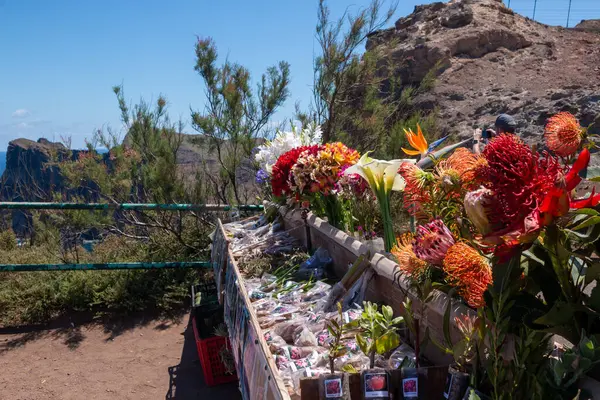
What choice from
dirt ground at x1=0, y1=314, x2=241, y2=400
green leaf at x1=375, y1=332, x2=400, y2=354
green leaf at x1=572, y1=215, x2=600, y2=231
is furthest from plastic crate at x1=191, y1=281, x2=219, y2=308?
green leaf at x1=572, y1=215, x2=600, y2=231

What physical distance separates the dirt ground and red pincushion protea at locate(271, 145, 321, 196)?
1696mm

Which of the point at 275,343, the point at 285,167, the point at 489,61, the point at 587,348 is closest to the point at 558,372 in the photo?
the point at 587,348

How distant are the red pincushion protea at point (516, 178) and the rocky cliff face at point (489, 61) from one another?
10.3 metres

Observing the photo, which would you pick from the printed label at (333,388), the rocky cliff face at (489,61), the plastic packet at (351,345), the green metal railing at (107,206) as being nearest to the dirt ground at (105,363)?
the green metal railing at (107,206)

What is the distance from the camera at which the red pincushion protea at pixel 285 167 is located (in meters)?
2.98

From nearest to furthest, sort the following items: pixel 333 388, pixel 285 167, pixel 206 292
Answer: pixel 333 388 → pixel 285 167 → pixel 206 292

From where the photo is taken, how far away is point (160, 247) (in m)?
5.84

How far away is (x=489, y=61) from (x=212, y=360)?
1598 centimetres

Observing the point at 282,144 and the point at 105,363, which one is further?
the point at 105,363

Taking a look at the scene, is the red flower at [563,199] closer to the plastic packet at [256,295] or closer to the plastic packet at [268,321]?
the plastic packet at [268,321]

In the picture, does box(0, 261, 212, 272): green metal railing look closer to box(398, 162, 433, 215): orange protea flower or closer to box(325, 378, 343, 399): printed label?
box(398, 162, 433, 215): orange protea flower

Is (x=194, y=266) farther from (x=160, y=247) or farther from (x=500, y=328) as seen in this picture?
(x=500, y=328)

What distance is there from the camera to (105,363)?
4.18 meters

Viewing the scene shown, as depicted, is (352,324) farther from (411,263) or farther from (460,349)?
(460,349)
